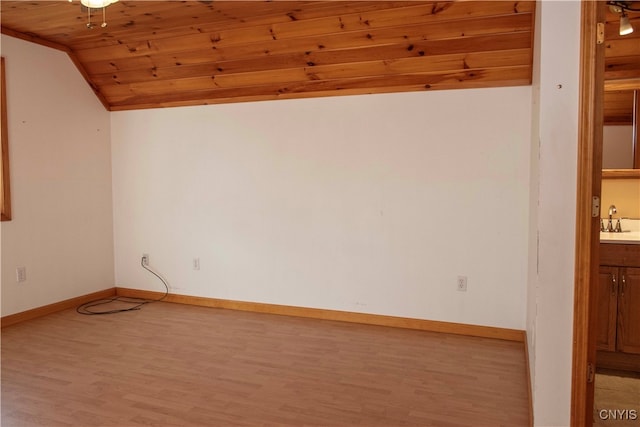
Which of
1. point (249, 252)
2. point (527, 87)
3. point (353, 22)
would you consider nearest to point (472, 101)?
point (527, 87)

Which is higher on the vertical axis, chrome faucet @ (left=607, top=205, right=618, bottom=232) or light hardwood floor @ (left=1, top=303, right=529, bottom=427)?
chrome faucet @ (left=607, top=205, right=618, bottom=232)

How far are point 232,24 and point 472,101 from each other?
73.7 inches

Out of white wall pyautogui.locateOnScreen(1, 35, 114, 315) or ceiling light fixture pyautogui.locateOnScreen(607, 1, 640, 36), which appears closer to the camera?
ceiling light fixture pyautogui.locateOnScreen(607, 1, 640, 36)

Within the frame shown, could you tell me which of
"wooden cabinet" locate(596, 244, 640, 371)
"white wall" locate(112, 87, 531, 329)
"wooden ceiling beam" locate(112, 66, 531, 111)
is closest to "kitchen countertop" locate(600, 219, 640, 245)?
"wooden cabinet" locate(596, 244, 640, 371)

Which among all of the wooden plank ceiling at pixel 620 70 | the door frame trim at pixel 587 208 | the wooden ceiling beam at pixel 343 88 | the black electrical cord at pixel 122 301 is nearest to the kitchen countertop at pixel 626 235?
the wooden plank ceiling at pixel 620 70

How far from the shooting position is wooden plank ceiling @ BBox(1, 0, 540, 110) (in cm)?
311

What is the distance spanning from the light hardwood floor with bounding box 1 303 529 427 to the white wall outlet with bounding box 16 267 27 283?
0.39 metres

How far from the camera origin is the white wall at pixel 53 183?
3914 millimetres

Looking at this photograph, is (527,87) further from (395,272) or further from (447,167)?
(395,272)

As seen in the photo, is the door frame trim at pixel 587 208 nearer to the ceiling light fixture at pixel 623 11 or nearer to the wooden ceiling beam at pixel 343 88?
the ceiling light fixture at pixel 623 11

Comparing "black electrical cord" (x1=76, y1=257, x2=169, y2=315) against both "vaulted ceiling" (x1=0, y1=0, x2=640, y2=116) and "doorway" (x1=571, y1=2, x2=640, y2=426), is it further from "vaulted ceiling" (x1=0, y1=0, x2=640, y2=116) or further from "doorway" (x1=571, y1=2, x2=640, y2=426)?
"doorway" (x1=571, y1=2, x2=640, y2=426)

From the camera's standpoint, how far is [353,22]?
324 cm

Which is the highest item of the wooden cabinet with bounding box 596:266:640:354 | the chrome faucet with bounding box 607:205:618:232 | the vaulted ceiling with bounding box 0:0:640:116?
the vaulted ceiling with bounding box 0:0:640:116

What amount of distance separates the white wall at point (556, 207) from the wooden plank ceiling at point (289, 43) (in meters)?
1.21
